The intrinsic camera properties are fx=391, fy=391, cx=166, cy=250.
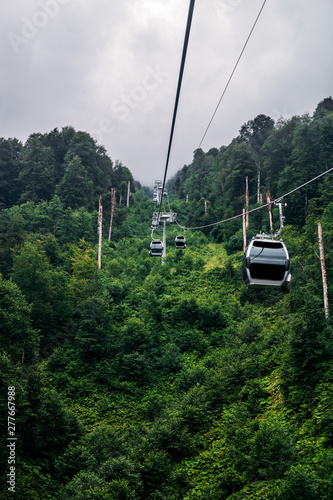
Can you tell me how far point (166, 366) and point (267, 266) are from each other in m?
16.6

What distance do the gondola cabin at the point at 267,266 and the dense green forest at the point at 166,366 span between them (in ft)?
18.7

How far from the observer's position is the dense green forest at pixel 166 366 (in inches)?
579

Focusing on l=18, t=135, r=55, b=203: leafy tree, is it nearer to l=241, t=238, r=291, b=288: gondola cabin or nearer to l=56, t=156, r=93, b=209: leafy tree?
l=56, t=156, r=93, b=209: leafy tree

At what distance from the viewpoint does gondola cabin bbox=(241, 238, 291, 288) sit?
1074 centimetres

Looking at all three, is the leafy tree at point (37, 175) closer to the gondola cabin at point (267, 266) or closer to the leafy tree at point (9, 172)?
the leafy tree at point (9, 172)

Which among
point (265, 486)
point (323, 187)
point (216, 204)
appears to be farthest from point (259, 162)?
point (265, 486)

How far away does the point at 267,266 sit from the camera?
35.4 ft

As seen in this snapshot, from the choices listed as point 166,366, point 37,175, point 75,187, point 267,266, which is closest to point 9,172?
point 37,175

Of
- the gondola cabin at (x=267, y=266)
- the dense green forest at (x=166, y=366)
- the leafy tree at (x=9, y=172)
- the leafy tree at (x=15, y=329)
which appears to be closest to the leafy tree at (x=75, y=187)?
the dense green forest at (x=166, y=366)

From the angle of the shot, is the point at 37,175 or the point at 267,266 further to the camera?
the point at 37,175

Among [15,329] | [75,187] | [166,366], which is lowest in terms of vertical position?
[166,366]

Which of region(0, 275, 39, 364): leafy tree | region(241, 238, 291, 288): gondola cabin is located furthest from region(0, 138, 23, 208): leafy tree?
region(241, 238, 291, 288): gondola cabin

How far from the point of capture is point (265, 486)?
504 inches

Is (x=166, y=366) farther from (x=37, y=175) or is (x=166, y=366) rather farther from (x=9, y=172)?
(x=9, y=172)
